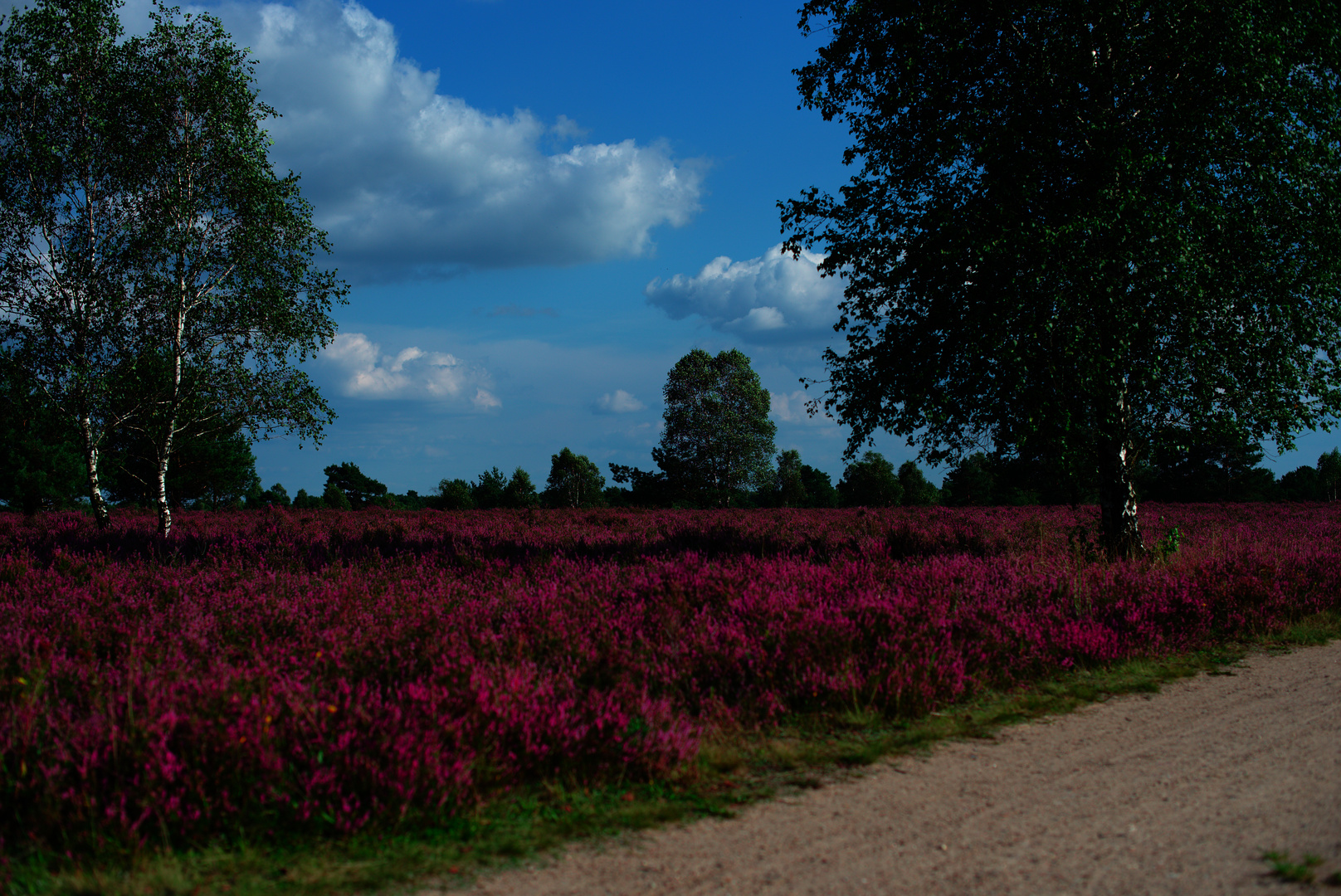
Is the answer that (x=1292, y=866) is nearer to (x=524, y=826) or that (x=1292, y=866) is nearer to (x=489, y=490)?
(x=524, y=826)

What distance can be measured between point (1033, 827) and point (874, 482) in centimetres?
5680

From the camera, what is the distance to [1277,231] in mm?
10469

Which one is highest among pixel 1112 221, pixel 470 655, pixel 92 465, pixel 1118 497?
pixel 1112 221

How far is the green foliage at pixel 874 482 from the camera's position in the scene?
58562 millimetres

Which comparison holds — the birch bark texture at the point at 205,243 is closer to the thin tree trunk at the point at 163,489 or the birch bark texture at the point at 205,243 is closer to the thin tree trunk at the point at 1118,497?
the thin tree trunk at the point at 163,489

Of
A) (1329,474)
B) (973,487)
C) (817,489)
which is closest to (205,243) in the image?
(973,487)

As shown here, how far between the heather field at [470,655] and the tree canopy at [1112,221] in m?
2.45

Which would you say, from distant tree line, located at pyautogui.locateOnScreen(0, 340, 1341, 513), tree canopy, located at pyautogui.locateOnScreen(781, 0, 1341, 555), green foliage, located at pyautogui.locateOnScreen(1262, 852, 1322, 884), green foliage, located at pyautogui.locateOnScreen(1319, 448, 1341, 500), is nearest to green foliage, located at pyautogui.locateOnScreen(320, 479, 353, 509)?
distant tree line, located at pyautogui.locateOnScreen(0, 340, 1341, 513)

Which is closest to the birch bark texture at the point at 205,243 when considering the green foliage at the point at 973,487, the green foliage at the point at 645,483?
the green foliage at the point at 645,483

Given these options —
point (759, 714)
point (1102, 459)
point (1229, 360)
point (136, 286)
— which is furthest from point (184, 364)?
point (1229, 360)

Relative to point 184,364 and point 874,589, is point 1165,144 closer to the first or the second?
point 874,589

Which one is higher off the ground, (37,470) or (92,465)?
(37,470)

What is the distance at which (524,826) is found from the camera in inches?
150

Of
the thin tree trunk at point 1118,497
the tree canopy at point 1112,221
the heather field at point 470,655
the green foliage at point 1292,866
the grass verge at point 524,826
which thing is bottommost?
the grass verge at point 524,826
